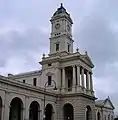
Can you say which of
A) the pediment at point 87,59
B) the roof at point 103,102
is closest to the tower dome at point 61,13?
the pediment at point 87,59

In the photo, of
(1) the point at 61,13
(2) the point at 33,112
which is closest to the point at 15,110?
(2) the point at 33,112

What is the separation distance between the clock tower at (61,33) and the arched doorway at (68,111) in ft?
41.8

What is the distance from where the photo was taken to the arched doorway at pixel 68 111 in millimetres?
54531

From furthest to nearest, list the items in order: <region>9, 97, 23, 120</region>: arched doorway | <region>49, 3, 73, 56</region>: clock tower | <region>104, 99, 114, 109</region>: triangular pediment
A: 1. <region>104, 99, 114, 109</region>: triangular pediment
2. <region>49, 3, 73, 56</region>: clock tower
3. <region>9, 97, 23, 120</region>: arched doorway

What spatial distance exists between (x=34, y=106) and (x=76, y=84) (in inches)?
400

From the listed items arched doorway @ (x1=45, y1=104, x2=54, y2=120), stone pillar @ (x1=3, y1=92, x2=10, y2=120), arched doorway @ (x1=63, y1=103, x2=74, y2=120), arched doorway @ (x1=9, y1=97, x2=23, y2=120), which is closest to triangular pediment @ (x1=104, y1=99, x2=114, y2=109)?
arched doorway @ (x1=63, y1=103, x2=74, y2=120)

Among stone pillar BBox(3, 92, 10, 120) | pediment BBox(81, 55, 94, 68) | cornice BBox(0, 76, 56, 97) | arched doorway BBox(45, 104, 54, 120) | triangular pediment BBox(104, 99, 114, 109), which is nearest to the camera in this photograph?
stone pillar BBox(3, 92, 10, 120)

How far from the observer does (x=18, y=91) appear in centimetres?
4222

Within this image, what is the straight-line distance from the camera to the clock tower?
196ft

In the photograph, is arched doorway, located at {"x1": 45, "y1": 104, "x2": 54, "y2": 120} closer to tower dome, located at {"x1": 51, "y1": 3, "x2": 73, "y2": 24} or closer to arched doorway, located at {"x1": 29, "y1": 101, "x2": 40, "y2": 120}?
arched doorway, located at {"x1": 29, "y1": 101, "x2": 40, "y2": 120}

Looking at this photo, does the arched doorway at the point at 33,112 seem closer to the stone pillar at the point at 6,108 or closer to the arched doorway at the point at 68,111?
the arched doorway at the point at 68,111

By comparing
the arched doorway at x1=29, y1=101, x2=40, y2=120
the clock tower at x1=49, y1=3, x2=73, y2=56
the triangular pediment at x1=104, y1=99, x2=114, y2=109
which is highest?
the clock tower at x1=49, y1=3, x2=73, y2=56

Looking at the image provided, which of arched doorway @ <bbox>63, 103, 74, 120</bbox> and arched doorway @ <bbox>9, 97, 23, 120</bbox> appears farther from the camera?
arched doorway @ <bbox>63, 103, 74, 120</bbox>

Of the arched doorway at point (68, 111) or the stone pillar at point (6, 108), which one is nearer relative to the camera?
the stone pillar at point (6, 108)
